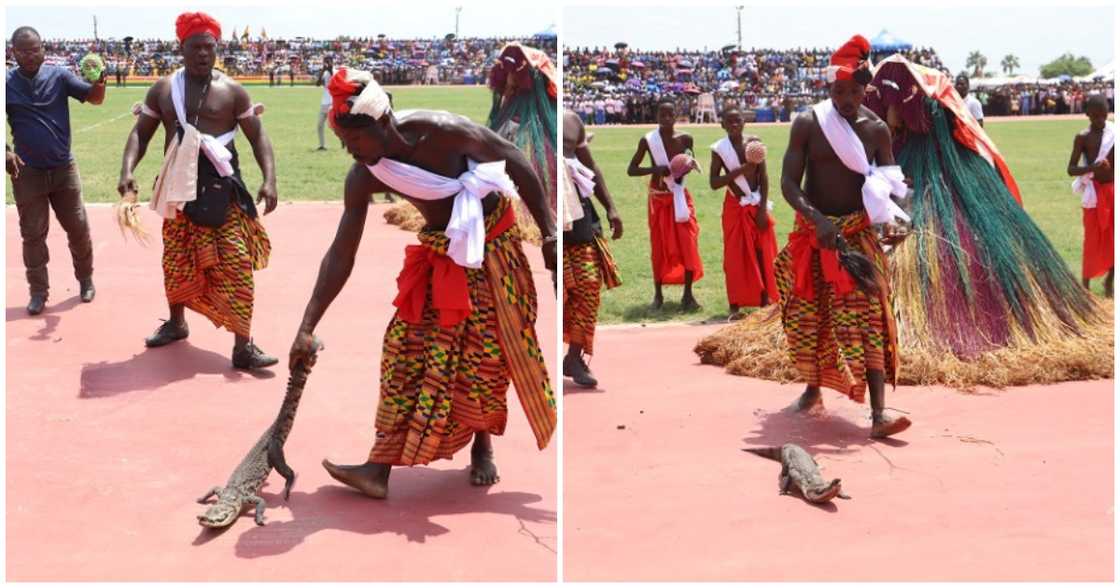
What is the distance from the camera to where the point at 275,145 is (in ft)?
67.2

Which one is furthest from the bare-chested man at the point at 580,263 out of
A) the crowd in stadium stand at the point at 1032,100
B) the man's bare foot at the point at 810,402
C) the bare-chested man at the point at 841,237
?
the crowd in stadium stand at the point at 1032,100

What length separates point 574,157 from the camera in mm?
6953

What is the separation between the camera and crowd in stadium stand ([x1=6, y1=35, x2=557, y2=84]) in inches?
525

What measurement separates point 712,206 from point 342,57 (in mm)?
20288

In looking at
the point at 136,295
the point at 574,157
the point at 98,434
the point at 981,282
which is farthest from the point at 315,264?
the point at 981,282

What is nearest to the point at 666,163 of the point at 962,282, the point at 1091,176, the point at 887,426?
the point at 962,282

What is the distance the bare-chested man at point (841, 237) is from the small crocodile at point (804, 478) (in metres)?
0.65

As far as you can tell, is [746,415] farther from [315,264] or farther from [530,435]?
[315,264]

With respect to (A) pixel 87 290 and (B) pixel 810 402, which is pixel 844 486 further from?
(A) pixel 87 290

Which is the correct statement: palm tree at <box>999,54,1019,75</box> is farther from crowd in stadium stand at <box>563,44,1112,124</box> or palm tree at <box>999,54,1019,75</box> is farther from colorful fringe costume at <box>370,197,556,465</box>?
colorful fringe costume at <box>370,197,556,465</box>

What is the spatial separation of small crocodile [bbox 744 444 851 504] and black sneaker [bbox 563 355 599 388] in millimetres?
1613

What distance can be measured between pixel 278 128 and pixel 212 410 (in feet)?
59.3

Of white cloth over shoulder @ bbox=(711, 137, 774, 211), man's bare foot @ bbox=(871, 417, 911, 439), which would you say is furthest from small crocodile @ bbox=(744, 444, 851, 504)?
white cloth over shoulder @ bbox=(711, 137, 774, 211)

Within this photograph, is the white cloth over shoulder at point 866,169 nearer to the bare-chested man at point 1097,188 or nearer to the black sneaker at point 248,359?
the black sneaker at point 248,359
